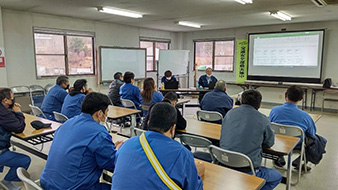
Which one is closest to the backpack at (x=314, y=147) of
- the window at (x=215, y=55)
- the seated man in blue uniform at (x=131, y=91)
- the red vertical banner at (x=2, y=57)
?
the seated man in blue uniform at (x=131, y=91)

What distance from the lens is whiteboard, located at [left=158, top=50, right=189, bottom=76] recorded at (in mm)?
8562

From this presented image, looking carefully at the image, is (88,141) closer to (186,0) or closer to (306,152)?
(306,152)

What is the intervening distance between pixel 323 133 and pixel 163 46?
21.1 ft

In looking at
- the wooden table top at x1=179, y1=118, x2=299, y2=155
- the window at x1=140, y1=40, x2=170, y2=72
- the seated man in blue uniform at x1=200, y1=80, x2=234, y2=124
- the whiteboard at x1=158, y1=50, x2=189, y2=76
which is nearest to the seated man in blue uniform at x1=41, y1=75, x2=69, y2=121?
the wooden table top at x1=179, y1=118, x2=299, y2=155

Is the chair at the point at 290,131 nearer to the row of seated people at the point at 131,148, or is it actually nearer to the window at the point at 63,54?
the row of seated people at the point at 131,148

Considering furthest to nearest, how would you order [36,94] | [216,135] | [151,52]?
[151,52], [36,94], [216,135]

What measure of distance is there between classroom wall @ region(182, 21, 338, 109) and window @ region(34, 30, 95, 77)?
4.30 m

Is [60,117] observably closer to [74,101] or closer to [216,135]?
[74,101]

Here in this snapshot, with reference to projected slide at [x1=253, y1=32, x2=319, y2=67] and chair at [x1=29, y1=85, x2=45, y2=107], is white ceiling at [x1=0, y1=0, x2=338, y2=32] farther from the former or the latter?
chair at [x1=29, y1=85, x2=45, y2=107]

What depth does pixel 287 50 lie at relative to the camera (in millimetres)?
7672

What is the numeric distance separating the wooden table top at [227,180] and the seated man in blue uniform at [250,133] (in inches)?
15.2

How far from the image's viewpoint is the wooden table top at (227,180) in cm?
155

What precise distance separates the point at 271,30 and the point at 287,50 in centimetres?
90

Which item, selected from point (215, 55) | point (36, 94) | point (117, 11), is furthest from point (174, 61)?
point (36, 94)
